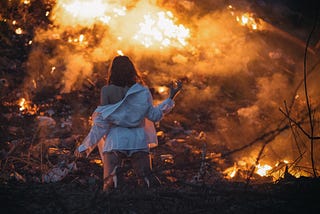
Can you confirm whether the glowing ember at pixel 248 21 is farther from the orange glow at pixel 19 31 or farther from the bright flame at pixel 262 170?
the orange glow at pixel 19 31

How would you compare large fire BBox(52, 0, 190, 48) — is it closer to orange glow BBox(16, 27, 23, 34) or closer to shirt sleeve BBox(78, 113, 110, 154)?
orange glow BBox(16, 27, 23, 34)

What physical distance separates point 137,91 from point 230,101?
417 cm

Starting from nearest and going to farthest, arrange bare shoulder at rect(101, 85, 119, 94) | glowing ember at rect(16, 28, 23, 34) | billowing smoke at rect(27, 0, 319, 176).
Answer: bare shoulder at rect(101, 85, 119, 94)
billowing smoke at rect(27, 0, 319, 176)
glowing ember at rect(16, 28, 23, 34)

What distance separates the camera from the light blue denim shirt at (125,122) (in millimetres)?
4934

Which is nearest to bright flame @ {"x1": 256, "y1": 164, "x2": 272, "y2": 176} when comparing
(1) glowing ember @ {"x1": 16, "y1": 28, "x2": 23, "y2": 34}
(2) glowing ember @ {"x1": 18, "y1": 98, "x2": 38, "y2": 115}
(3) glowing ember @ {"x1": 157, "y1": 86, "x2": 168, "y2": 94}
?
(3) glowing ember @ {"x1": 157, "y1": 86, "x2": 168, "y2": 94}

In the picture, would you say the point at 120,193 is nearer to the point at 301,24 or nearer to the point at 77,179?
the point at 77,179

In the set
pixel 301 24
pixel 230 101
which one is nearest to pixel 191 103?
pixel 230 101

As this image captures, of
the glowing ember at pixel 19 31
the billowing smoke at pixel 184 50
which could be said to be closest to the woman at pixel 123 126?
the billowing smoke at pixel 184 50

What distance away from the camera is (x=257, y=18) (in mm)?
9836

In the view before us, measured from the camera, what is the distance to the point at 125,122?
4977 mm

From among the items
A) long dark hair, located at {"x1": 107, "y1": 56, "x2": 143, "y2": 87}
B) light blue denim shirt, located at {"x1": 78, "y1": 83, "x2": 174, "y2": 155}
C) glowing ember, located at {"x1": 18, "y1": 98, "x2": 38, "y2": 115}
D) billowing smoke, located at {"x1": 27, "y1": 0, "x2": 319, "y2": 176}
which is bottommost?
light blue denim shirt, located at {"x1": 78, "y1": 83, "x2": 174, "y2": 155}

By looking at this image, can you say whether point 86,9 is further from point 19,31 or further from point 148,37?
point 19,31

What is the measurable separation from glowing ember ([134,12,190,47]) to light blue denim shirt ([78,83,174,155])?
4.92m

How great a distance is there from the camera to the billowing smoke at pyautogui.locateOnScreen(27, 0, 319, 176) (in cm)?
894
